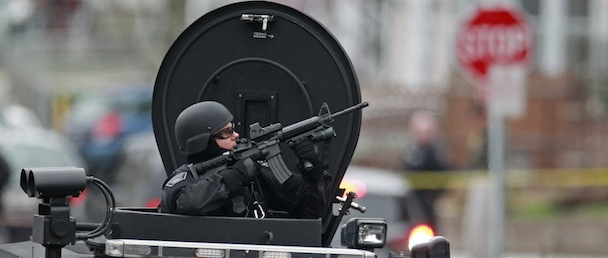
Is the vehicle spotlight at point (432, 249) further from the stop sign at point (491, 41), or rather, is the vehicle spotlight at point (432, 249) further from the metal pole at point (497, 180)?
the stop sign at point (491, 41)

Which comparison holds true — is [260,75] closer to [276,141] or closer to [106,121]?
[276,141]

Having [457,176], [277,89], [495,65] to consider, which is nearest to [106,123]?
[457,176]

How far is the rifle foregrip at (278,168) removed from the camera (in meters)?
7.83

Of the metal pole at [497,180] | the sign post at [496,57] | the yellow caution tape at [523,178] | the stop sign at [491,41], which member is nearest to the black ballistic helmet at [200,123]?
the metal pole at [497,180]

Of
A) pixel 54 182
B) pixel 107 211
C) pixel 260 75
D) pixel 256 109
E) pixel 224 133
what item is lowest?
pixel 107 211

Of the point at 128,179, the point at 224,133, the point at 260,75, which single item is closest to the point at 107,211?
the point at 224,133

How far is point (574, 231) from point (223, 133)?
15777 mm

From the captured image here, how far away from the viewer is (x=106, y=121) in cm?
3150

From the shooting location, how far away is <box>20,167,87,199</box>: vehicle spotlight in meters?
7.15

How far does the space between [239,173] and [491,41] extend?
10.9 m

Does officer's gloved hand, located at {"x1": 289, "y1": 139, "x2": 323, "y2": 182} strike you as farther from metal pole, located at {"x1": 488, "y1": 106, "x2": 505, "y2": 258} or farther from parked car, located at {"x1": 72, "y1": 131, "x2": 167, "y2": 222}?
parked car, located at {"x1": 72, "y1": 131, "x2": 167, "y2": 222}

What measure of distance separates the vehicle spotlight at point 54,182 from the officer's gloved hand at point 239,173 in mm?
737

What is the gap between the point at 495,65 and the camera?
18188mm

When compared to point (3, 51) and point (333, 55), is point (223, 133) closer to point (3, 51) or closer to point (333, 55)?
point (333, 55)
